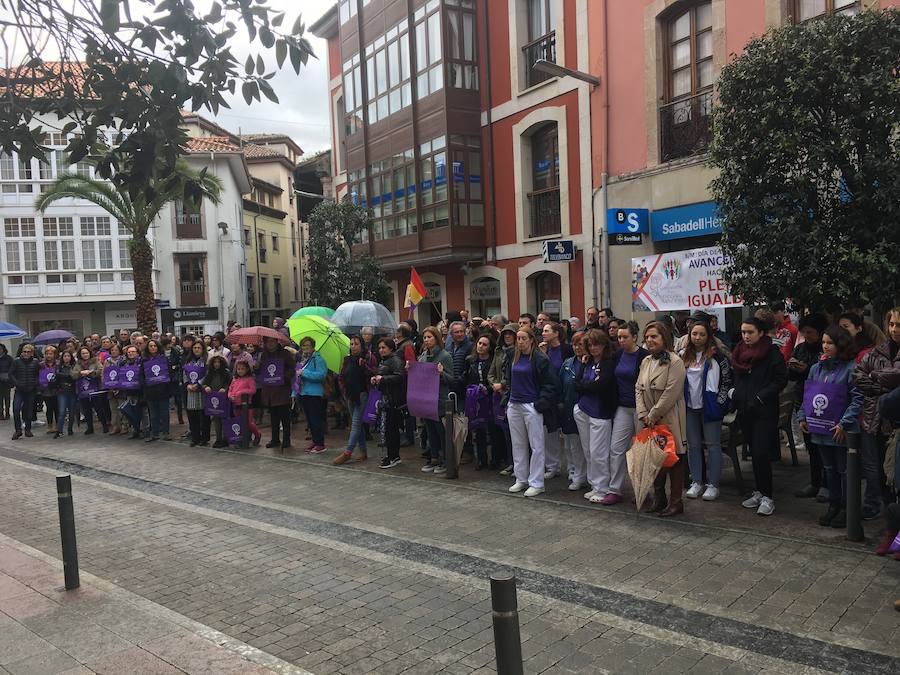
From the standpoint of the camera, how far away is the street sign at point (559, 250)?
16328mm

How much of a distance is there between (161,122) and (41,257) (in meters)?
37.2

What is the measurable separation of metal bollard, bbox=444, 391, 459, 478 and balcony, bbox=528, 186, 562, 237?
416 inches

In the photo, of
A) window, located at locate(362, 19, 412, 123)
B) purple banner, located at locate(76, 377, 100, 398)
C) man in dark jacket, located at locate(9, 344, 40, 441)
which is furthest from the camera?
window, located at locate(362, 19, 412, 123)

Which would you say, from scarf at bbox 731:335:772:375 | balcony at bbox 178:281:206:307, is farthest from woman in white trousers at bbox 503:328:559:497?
balcony at bbox 178:281:206:307

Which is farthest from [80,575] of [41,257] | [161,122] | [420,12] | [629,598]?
[41,257]

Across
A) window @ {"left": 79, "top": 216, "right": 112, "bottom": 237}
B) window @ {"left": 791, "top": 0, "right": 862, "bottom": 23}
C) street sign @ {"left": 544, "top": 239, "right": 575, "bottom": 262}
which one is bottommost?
street sign @ {"left": 544, "top": 239, "right": 575, "bottom": 262}

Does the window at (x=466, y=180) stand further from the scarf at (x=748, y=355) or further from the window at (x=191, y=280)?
the window at (x=191, y=280)

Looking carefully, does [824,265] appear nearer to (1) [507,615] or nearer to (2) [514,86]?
(1) [507,615]

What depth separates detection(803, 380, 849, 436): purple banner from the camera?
6061mm

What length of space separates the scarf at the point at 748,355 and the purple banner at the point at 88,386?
40.3ft

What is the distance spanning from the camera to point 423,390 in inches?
362

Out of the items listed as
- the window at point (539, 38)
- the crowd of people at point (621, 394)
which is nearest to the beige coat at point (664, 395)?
the crowd of people at point (621, 394)

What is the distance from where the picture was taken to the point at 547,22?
18250mm

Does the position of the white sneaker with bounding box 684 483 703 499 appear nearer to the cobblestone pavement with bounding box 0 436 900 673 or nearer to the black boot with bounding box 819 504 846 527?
the cobblestone pavement with bounding box 0 436 900 673
